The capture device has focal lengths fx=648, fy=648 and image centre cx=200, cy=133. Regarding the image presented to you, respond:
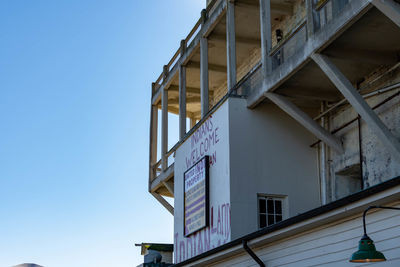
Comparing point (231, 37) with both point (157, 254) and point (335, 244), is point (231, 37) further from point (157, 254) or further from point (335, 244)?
point (335, 244)

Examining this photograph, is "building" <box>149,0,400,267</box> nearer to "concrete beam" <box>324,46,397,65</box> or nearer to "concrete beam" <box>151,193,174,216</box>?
"concrete beam" <box>324,46,397,65</box>

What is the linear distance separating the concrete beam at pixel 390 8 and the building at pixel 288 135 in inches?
0.9

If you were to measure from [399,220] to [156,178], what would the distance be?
16.4 metres

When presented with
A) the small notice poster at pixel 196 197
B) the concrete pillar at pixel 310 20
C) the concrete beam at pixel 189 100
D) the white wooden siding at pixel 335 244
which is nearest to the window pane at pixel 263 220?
the small notice poster at pixel 196 197

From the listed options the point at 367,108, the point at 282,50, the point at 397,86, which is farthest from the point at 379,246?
the point at 282,50

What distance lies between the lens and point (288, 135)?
1741 cm

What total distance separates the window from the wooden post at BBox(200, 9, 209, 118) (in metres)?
3.58

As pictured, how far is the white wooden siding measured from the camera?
8734mm

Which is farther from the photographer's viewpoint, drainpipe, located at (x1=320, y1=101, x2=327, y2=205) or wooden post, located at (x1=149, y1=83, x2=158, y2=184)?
wooden post, located at (x1=149, y1=83, x2=158, y2=184)

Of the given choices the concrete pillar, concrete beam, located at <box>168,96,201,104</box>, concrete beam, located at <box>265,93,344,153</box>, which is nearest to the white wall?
concrete beam, located at <box>265,93,344,153</box>

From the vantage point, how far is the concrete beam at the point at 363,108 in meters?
12.8

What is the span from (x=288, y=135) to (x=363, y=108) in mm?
4460

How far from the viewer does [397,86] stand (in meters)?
14.0

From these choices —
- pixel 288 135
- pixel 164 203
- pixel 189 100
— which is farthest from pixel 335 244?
pixel 189 100
